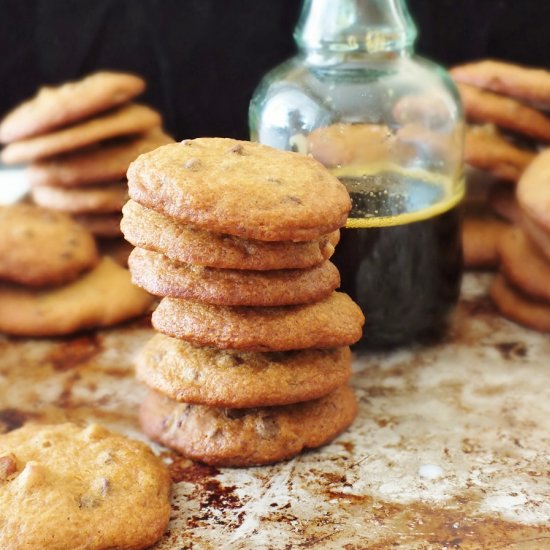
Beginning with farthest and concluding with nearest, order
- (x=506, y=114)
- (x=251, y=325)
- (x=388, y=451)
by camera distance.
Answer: (x=506, y=114)
(x=388, y=451)
(x=251, y=325)

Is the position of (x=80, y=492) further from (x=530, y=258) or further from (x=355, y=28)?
(x=530, y=258)

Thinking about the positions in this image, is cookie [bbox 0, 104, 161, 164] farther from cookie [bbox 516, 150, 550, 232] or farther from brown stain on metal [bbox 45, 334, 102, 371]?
cookie [bbox 516, 150, 550, 232]

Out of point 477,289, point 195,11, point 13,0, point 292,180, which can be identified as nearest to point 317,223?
point 292,180

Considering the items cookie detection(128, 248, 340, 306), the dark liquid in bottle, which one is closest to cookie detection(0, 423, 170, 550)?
cookie detection(128, 248, 340, 306)

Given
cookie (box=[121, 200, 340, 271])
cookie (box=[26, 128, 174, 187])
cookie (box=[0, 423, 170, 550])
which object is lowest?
cookie (box=[0, 423, 170, 550])

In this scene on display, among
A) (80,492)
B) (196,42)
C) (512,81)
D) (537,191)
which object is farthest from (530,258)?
(196,42)

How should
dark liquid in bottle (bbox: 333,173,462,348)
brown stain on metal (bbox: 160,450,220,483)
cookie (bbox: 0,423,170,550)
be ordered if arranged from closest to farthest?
cookie (bbox: 0,423,170,550), brown stain on metal (bbox: 160,450,220,483), dark liquid in bottle (bbox: 333,173,462,348)

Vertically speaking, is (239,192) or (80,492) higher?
(239,192)

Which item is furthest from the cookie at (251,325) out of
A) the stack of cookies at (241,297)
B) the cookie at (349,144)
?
the cookie at (349,144)
